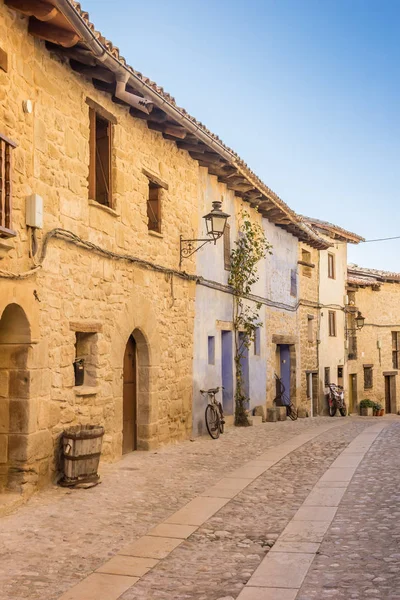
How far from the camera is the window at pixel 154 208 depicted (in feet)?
36.3

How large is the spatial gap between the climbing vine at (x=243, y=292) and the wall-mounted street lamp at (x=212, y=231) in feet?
7.70

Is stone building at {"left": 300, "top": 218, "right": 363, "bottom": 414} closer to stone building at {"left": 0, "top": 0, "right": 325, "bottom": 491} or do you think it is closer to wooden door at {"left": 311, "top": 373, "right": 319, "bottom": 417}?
wooden door at {"left": 311, "top": 373, "right": 319, "bottom": 417}

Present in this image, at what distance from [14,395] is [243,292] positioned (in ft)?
28.9

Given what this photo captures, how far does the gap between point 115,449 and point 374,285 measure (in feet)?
76.8

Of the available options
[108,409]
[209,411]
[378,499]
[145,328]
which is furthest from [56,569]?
[209,411]

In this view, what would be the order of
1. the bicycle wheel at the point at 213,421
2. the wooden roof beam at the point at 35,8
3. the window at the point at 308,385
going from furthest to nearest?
1. the window at the point at 308,385
2. the bicycle wheel at the point at 213,421
3. the wooden roof beam at the point at 35,8

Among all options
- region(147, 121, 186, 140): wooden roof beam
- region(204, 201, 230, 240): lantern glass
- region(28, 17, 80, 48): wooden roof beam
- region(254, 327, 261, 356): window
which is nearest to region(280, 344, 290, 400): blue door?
region(254, 327, 261, 356): window

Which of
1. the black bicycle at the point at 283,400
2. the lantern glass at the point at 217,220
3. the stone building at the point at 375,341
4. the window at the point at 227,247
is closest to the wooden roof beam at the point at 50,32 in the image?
the lantern glass at the point at 217,220

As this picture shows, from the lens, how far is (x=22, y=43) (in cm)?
705

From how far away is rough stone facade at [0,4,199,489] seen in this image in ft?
22.8

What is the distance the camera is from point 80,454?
742 cm

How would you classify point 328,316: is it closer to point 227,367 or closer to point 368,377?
point 368,377

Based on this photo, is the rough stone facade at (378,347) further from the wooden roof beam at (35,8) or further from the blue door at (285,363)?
the wooden roof beam at (35,8)

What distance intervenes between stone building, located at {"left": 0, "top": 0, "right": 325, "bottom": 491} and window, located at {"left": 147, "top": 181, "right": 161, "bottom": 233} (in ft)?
0.07
